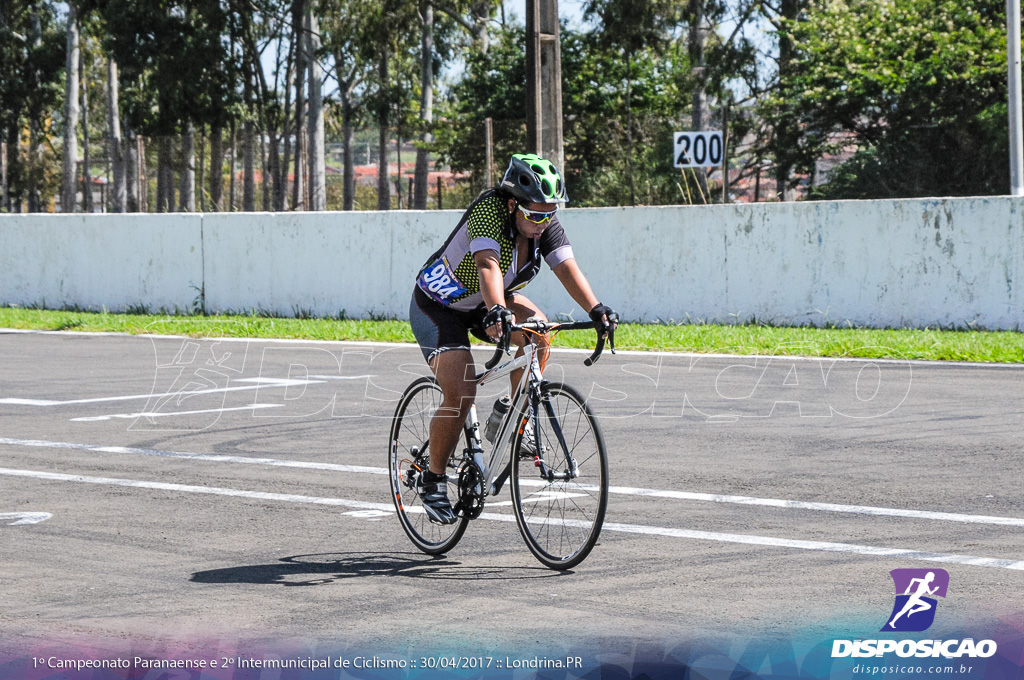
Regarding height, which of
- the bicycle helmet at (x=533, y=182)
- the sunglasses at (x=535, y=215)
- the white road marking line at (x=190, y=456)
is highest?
the bicycle helmet at (x=533, y=182)

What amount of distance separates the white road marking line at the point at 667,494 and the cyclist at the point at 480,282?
1.81 m

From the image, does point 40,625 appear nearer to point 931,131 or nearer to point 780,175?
point 931,131

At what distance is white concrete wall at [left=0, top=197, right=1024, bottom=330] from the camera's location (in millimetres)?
16656

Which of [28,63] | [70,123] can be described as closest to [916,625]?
[70,123]

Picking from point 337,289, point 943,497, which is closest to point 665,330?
point 337,289

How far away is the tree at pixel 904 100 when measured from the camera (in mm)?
25750

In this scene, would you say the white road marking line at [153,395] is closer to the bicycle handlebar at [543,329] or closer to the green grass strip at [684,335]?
the green grass strip at [684,335]

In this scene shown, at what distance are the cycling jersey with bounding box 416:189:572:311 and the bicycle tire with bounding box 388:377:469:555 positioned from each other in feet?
1.48

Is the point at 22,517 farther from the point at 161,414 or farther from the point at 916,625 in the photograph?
the point at 916,625

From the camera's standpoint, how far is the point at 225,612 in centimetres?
545

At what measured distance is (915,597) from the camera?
549 cm

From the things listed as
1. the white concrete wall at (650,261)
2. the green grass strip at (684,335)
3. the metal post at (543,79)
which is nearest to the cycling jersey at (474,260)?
the green grass strip at (684,335)

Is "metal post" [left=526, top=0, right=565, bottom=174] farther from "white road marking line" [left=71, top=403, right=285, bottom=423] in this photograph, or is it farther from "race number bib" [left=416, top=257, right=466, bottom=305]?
"race number bib" [left=416, top=257, right=466, bottom=305]

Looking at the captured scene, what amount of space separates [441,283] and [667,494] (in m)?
2.22
